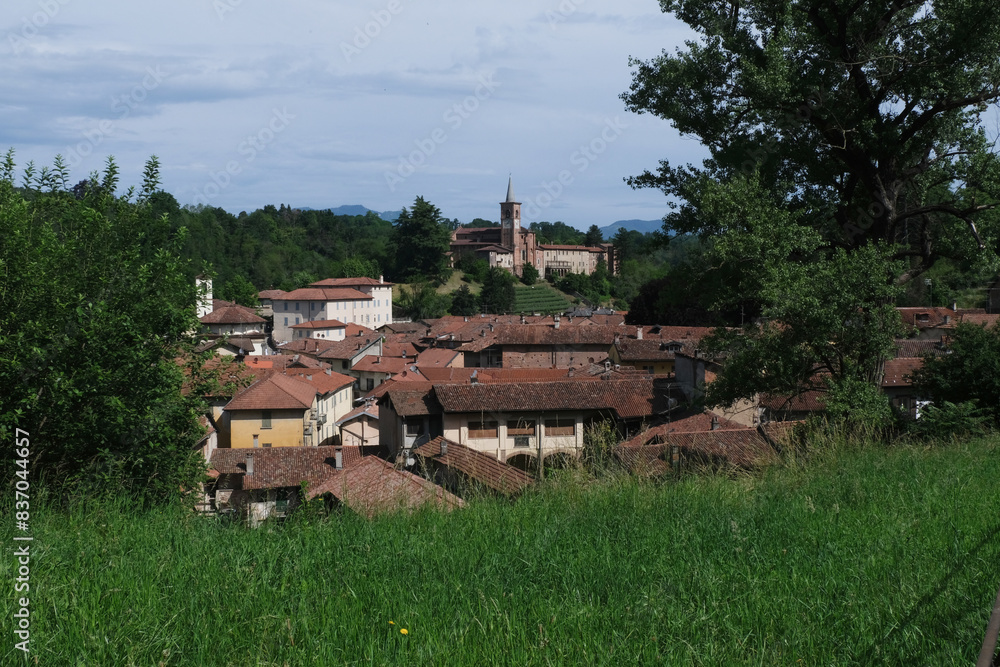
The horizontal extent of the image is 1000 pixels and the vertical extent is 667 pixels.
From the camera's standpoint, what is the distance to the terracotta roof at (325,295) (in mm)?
89312

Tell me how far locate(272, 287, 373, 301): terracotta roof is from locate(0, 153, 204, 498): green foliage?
8227 cm

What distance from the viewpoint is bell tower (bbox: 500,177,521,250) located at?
132000mm

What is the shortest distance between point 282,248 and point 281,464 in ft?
356

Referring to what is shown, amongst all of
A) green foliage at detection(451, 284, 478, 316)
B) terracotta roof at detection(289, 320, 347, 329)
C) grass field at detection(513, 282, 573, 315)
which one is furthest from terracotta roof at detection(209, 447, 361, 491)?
grass field at detection(513, 282, 573, 315)

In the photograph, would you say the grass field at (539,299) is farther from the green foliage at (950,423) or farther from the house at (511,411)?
the green foliage at (950,423)

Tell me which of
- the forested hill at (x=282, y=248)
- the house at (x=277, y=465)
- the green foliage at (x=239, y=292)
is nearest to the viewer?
the house at (x=277, y=465)

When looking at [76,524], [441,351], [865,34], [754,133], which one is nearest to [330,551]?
[76,524]

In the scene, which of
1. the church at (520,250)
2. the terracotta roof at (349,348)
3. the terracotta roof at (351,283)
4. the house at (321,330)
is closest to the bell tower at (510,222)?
the church at (520,250)

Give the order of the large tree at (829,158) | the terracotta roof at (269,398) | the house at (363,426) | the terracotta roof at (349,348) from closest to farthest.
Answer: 1. the large tree at (829,158)
2. the terracotta roof at (269,398)
3. the house at (363,426)
4. the terracotta roof at (349,348)

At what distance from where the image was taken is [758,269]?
33.4ft

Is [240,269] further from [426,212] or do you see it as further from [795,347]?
[795,347]

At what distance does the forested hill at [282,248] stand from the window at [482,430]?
225ft

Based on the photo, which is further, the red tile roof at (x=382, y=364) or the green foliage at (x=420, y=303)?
the green foliage at (x=420, y=303)

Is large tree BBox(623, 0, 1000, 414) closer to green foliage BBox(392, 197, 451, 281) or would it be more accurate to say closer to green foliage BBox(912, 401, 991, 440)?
green foliage BBox(912, 401, 991, 440)
